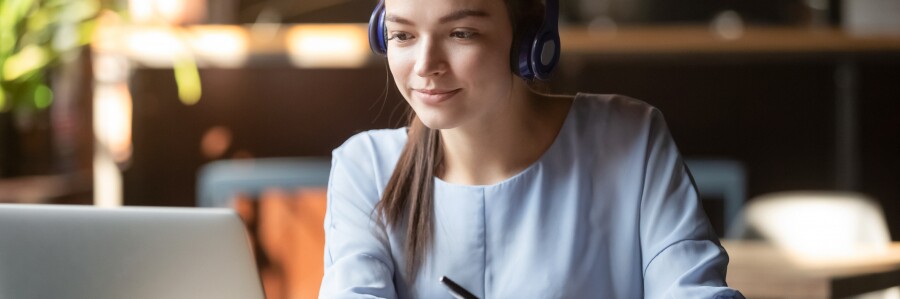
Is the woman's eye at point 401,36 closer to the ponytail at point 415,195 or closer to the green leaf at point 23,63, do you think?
the ponytail at point 415,195

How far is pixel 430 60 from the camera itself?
1.14 m

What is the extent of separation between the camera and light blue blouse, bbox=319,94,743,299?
4.00 feet

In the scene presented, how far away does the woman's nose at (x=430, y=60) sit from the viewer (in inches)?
44.8

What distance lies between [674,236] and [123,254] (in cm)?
56

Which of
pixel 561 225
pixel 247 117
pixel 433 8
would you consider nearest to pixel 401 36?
pixel 433 8

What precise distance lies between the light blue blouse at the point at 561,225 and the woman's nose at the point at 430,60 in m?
0.18

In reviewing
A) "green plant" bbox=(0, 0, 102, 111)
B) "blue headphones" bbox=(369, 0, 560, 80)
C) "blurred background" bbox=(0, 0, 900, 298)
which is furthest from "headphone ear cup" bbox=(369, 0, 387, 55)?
"blurred background" bbox=(0, 0, 900, 298)

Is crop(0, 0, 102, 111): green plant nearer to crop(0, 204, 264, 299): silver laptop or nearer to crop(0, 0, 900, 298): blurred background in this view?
crop(0, 0, 900, 298): blurred background

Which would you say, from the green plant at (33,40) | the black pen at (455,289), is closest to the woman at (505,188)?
the black pen at (455,289)

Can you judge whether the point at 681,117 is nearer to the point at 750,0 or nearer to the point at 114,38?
the point at 750,0

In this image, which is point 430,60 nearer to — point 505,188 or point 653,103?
point 505,188

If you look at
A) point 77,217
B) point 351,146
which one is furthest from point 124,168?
point 77,217

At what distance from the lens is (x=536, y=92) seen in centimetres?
133

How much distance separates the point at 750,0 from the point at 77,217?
3.61m
